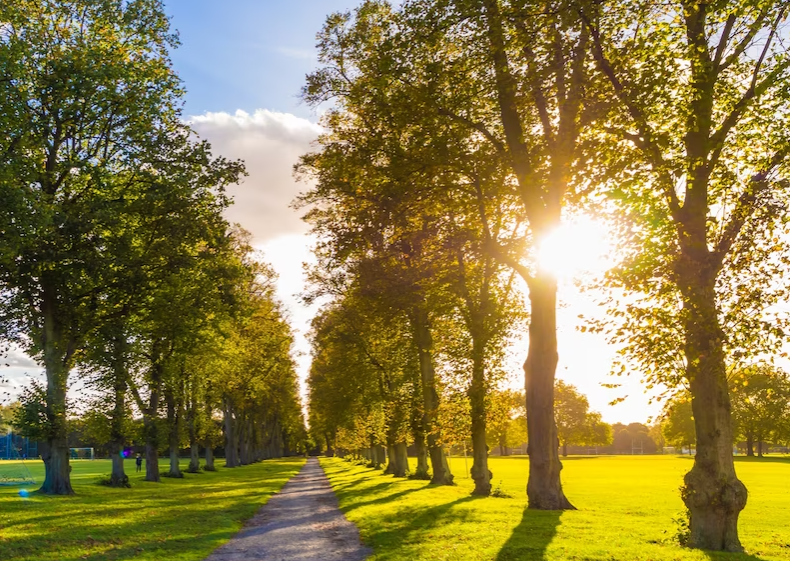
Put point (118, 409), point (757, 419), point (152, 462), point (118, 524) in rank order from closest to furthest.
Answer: point (118, 524)
point (118, 409)
point (152, 462)
point (757, 419)

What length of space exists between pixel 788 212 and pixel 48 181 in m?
27.3

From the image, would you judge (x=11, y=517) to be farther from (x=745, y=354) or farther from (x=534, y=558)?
(x=745, y=354)

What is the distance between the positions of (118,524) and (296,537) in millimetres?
5768

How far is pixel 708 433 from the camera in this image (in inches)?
579

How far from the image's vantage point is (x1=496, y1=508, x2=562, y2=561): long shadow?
13.6 meters

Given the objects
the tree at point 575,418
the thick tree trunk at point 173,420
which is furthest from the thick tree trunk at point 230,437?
the tree at point 575,418

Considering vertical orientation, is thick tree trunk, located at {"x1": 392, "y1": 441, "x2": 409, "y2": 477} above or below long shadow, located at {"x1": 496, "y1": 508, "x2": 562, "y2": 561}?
below

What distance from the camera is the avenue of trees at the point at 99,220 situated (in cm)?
2788

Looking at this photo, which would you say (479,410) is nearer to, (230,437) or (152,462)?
(152,462)

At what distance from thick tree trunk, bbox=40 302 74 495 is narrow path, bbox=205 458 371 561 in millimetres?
9740

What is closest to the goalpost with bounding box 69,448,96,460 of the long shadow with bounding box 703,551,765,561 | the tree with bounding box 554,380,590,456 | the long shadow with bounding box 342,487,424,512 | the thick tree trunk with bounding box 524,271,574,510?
the tree with bounding box 554,380,590,456

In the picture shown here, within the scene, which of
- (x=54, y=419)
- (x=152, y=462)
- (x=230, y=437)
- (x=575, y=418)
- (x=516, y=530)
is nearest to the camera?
(x=516, y=530)

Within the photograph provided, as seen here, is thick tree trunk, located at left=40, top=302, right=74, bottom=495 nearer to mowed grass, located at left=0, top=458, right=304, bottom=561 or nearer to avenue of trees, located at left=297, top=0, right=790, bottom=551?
mowed grass, located at left=0, top=458, right=304, bottom=561

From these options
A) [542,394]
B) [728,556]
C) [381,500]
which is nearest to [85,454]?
[381,500]
